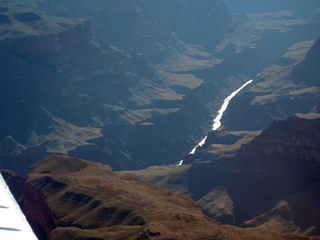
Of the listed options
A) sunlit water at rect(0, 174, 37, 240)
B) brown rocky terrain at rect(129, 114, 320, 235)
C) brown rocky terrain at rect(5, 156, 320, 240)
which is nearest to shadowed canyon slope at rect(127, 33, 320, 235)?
brown rocky terrain at rect(129, 114, 320, 235)

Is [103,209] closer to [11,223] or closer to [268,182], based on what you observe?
[11,223]

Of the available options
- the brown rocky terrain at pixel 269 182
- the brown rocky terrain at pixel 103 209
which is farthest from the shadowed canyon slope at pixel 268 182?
the brown rocky terrain at pixel 103 209

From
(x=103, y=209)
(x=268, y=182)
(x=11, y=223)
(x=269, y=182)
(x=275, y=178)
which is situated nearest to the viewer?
(x=11, y=223)

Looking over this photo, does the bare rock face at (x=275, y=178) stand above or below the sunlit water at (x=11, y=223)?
below

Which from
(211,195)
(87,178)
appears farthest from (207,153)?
(87,178)

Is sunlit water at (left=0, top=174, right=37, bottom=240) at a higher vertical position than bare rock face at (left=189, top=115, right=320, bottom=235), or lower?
higher

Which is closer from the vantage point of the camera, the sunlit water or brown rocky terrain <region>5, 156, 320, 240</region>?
the sunlit water

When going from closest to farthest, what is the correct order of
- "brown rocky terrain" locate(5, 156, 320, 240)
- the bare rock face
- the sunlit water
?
the sunlit water → "brown rocky terrain" locate(5, 156, 320, 240) → the bare rock face

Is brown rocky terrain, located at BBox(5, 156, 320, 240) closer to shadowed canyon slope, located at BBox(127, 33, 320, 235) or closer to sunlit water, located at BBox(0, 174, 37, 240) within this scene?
shadowed canyon slope, located at BBox(127, 33, 320, 235)

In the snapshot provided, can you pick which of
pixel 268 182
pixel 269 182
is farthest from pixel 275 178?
pixel 268 182

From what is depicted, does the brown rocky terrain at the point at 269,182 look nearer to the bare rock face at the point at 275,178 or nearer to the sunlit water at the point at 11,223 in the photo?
the bare rock face at the point at 275,178
